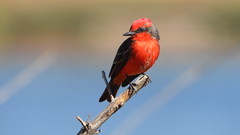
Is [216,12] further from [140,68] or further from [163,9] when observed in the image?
[140,68]

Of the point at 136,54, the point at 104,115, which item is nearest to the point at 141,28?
the point at 136,54

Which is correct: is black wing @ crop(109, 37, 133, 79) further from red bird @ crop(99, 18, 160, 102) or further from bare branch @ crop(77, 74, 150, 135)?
bare branch @ crop(77, 74, 150, 135)

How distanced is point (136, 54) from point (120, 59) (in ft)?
0.22

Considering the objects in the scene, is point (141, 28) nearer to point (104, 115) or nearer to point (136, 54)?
point (136, 54)

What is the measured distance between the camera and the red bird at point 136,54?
2.43 m

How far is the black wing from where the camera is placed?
2475mm

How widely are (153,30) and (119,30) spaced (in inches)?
218

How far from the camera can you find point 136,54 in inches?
98.6

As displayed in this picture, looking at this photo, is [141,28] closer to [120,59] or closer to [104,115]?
[120,59]

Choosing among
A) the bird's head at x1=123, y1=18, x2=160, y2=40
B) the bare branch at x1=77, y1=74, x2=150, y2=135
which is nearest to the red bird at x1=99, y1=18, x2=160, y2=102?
the bird's head at x1=123, y1=18, x2=160, y2=40

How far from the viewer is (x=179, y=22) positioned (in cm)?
831

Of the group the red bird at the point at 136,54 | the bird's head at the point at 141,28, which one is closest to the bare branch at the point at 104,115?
the red bird at the point at 136,54

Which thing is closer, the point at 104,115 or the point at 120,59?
the point at 104,115

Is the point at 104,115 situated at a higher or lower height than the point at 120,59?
lower
